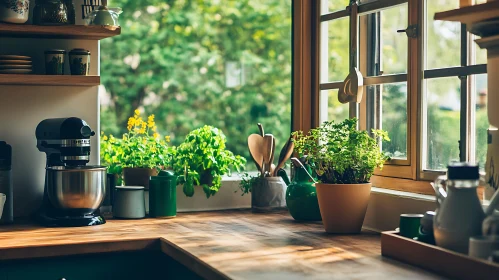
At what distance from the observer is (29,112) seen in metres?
2.70

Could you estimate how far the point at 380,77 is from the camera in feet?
8.23

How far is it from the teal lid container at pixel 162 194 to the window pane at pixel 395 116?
860 mm

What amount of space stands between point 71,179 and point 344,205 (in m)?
0.99

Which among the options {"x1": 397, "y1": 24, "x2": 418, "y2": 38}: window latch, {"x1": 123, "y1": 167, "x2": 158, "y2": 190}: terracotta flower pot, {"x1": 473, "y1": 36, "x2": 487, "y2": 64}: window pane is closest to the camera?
{"x1": 473, "y1": 36, "x2": 487, "y2": 64}: window pane

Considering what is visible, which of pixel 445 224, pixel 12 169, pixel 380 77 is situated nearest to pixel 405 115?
pixel 380 77

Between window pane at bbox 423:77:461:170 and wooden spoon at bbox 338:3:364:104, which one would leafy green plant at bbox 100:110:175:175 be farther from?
window pane at bbox 423:77:461:170

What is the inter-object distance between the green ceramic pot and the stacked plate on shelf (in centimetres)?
111

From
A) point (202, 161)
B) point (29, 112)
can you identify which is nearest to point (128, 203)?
point (202, 161)

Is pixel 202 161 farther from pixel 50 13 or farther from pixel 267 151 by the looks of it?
pixel 50 13

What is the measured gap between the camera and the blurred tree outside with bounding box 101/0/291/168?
30.8ft

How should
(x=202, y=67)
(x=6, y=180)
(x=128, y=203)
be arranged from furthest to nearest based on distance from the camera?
(x=202, y=67) < (x=128, y=203) < (x=6, y=180)

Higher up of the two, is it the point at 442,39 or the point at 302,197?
the point at 442,39

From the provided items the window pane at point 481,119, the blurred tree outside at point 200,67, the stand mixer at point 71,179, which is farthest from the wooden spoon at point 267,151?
the blurred tree outside at point 200,67

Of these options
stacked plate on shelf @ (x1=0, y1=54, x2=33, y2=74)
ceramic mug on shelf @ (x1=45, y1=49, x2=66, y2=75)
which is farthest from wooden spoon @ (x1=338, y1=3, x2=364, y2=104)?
stacked plate on shelf @ (x1=0, y1=54, x2=33, y2=74)
